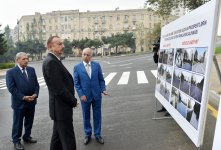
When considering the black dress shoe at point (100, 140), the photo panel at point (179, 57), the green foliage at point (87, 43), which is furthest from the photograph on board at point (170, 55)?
the green foliage at point (87, 43)

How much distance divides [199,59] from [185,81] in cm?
62

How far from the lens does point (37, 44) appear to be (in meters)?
88.6

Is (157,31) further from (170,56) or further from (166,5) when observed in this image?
(170,56)

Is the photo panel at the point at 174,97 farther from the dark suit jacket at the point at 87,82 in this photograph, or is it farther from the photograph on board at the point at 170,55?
the dark suit jacket at the point at 87,82

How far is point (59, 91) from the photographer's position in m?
3.93

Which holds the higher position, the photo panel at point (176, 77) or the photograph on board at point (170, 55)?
the photograph on board at point (170, 55)

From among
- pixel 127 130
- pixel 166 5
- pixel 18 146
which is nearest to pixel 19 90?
pixel 18 146

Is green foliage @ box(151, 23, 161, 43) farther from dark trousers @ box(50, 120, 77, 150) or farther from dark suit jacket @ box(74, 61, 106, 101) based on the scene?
dark trousers @ box(50, 120, 77, 150)

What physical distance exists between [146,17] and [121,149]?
113863 millimetres

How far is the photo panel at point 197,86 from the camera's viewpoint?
3.67m

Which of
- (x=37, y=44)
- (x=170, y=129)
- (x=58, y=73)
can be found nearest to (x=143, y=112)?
(x=170, y=129)

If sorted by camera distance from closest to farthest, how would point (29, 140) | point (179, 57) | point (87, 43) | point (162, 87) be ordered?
point (179, 57) < point (29, 140) < point (162, 87) < point (87, 43)

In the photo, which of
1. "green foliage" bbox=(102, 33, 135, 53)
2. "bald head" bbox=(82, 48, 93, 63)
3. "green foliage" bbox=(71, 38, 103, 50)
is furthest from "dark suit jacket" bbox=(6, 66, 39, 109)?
"green foliage" bbox=(102, 33, 135, 53)

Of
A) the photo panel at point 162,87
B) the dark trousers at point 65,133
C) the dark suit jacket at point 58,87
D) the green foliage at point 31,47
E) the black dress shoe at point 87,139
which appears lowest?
the green foliage at point 31,47
